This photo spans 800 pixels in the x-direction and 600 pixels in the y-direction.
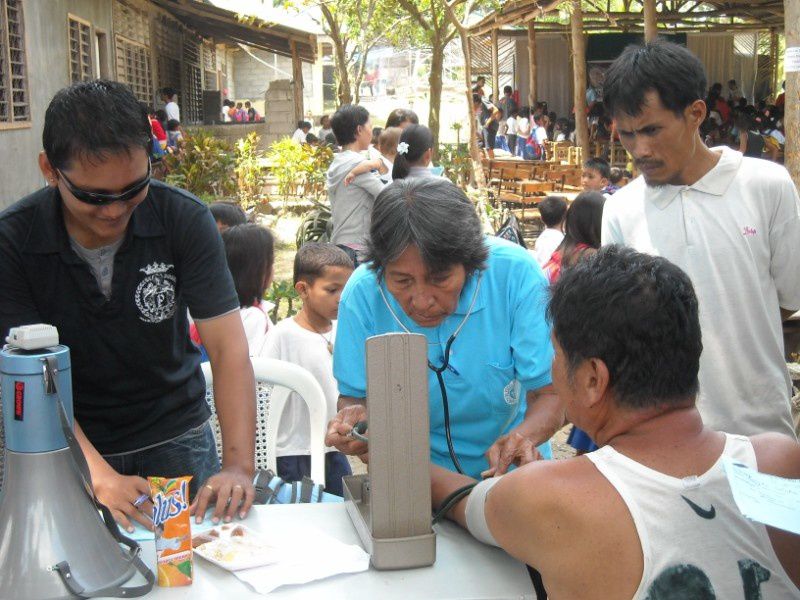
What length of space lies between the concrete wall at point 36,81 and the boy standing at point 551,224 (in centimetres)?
534

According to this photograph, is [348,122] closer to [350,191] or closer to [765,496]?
[350,191]

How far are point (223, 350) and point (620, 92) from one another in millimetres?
1213

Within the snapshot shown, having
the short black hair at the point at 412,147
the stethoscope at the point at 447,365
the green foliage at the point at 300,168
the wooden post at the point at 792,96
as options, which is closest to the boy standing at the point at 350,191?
the short black hair at the point at 412,147

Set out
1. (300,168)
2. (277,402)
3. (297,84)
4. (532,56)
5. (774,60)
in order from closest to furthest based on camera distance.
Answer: (277,402)
(300,168)
(297,84)
(532,56)
(774,60)

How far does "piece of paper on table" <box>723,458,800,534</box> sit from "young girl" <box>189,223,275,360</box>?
237 cm

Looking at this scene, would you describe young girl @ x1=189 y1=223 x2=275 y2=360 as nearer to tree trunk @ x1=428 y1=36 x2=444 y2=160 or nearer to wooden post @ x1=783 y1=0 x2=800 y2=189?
wooden post @ x1=783 y1=0 x2=800 y2=189

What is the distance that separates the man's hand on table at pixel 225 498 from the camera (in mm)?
1926

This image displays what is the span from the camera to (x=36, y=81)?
980cm

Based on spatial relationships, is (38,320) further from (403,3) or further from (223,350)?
(403,3)

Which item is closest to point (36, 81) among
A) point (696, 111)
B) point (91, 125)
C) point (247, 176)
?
point (247, 176)

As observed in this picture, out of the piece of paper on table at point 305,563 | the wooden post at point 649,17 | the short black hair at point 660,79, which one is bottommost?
the piece of paper on table at point 305,563

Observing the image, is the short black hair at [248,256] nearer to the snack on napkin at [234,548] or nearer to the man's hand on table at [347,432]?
the man's hand on table at [347,432]

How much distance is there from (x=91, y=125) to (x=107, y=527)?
785 millimetres

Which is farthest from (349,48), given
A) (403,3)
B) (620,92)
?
(620,92)
